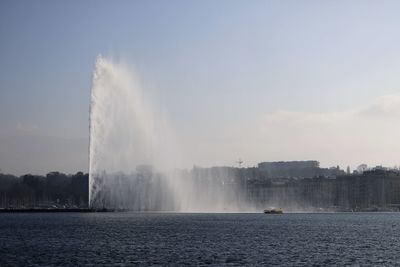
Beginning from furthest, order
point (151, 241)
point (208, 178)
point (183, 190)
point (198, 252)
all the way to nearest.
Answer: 1. point (208, 178)
2. point (183, 190)
3. point (151, 241)
4. point (198, 252)

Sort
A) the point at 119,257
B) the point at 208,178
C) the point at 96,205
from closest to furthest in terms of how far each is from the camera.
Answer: the point at 119,257 < the point at 96,205 < the point at 208,178

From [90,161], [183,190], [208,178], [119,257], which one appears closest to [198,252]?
[119,257]

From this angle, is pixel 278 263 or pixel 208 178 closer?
pixel 278 263

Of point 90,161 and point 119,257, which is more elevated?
point 90,161

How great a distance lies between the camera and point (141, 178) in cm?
14212

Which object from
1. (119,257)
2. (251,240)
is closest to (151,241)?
(251,240)

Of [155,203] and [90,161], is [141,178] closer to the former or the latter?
[155,203]

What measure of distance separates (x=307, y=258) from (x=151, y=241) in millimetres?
18315

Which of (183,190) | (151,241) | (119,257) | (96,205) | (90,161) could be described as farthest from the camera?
(183,190)

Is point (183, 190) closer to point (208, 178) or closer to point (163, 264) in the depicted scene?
point (208, 178)

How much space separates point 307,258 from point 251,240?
16.8 m

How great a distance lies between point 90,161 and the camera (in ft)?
350

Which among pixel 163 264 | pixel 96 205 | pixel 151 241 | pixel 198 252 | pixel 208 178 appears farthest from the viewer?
pixel 208 178

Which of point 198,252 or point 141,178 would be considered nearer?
point 198,252
